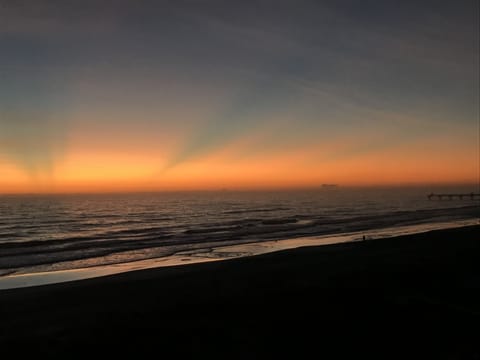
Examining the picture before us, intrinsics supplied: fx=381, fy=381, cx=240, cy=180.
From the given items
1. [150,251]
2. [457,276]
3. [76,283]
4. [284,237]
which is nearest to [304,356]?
[457,276]

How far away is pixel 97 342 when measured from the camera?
8.22 meters

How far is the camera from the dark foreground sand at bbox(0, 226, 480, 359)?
7.71 meters

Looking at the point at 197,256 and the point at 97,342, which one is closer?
the point at 97,342

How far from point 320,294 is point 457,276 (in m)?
5.51

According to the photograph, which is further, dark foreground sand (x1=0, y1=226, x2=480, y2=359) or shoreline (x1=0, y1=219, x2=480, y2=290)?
shoreline (x1=0, y1=219, x2=480, y2=290)

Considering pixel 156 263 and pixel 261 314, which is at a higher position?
pixel 261 314

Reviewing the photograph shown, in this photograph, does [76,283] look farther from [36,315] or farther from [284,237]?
[284,237]

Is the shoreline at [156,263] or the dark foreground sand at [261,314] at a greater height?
the dark foreground sand at [261,314]

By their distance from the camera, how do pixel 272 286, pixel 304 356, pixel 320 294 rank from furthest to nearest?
pixel 272 286 → pixel 320 294 → pixel 304 356

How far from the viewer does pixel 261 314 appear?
975cm

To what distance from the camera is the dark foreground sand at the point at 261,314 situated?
7711 millimetres

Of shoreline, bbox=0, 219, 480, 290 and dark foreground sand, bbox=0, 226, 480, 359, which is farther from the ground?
dark foreground sand, bbox=0, 226, 480, 359

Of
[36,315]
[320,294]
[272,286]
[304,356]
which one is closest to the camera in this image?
[304,356]

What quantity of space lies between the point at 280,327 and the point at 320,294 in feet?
10.5
